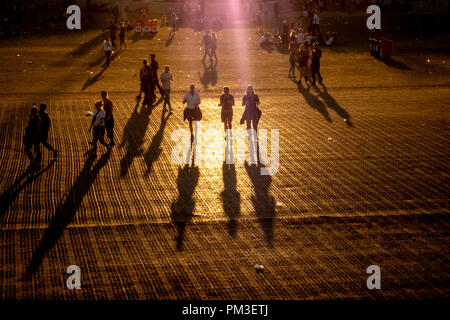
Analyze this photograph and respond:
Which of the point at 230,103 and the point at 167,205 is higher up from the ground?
the point at 230,103

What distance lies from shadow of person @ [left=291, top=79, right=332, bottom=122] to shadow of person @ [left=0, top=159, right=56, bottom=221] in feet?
31.1

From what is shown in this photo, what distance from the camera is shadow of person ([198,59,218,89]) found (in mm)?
30141

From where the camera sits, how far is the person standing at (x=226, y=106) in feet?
66.0

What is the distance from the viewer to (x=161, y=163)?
700 inches

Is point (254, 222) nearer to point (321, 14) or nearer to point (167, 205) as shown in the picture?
point (167, 205)

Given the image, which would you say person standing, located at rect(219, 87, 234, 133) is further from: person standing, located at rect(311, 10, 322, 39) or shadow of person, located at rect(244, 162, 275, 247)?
person standing, located at rect(311, 10, 322, 39)

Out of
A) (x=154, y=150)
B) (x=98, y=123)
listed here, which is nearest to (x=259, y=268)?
(x=154, y=150)

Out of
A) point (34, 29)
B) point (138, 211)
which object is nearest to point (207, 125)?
point (138, 211)

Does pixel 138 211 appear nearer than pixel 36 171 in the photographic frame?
Yes

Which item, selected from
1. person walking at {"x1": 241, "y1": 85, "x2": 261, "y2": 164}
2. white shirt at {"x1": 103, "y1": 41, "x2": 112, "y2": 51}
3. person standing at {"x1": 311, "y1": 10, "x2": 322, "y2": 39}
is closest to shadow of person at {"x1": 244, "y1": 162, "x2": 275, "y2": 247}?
person walking at {"x1": 241, "y1": 85, "x2": 261, "y2": 164}

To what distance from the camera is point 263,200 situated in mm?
15117

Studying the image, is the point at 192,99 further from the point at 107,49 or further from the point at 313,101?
the point at 107,49
